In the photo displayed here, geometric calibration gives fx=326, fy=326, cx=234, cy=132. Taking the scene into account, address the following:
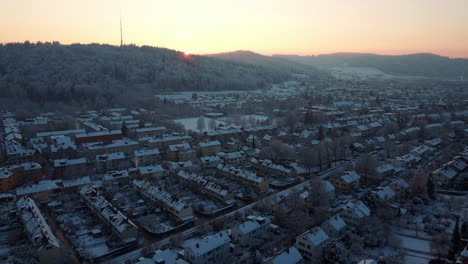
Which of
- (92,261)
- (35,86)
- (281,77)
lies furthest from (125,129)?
(281,77)

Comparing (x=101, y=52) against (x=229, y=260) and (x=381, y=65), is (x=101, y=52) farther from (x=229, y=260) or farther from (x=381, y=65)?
(x=381, y=65)

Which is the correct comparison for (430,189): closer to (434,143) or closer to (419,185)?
(419,185)

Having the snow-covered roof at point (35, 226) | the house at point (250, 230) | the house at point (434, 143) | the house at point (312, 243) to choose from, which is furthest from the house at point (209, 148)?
the house at point (434, 143)

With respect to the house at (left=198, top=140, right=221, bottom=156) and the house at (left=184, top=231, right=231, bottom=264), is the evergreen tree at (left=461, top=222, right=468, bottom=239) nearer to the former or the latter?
the house at (left=184, top=231, right=231, bottom=264)

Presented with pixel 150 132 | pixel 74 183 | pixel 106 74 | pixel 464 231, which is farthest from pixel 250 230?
pixel 106 74

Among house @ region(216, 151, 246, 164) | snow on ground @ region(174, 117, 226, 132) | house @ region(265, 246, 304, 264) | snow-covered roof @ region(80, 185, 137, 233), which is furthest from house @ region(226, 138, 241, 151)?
house @ region(265, 246, 304, 264)

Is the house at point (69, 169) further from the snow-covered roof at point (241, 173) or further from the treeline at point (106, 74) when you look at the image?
the treeline at point (106, 74)
